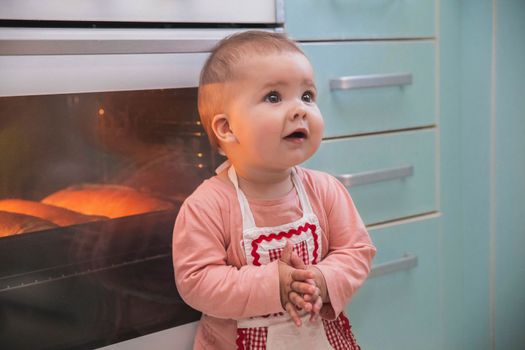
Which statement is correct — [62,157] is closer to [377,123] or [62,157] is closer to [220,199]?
[220,199]

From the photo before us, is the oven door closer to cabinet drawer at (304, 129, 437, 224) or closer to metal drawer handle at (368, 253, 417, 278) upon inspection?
cabinet drawer at (304, 129, 437, 224)

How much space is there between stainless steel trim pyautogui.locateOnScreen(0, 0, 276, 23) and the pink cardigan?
27 cm

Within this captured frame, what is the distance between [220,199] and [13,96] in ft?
1.11

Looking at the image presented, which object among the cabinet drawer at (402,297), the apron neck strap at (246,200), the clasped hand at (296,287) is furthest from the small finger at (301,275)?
the cabinet drawer at (402,297)

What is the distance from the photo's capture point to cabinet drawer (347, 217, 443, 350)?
145cm

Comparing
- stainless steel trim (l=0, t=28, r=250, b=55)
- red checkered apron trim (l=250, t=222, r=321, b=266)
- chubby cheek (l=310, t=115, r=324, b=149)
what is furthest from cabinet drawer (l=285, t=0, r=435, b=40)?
red checkered apron trim (l=250, t=222, r=321, b=266)

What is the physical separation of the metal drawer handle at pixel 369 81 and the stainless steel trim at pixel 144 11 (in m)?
0.19

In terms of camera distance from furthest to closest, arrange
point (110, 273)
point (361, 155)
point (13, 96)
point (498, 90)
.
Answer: point (498, 90) → point (361, 155) → point (110, 273) → point (13, 96)

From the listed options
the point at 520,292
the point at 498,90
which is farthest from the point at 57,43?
the point at 520,292

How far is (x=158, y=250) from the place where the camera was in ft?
3.93

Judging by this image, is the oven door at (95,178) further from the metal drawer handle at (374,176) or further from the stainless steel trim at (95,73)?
the metal drawer handle at (374,176)

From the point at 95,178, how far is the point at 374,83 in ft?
1.94

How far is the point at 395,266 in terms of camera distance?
1.47m

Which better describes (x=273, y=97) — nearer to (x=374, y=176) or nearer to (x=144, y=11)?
(x=144, y=11)
